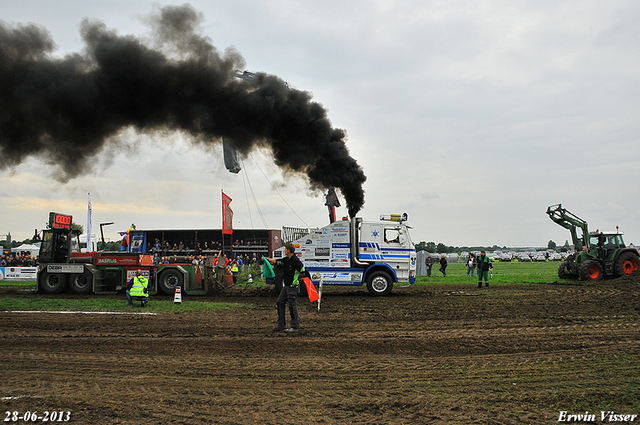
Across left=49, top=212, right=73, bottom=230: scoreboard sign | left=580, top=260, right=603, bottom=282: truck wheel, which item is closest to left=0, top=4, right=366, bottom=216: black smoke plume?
left=49, top=212, right=73, bottom=230: scoreboard sign

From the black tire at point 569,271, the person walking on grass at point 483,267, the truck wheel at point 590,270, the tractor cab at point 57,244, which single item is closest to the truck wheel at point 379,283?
the person walking on grass at point 483,267

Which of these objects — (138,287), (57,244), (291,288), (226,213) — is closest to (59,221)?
(57,244)

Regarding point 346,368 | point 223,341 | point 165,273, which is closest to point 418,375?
point 346,368

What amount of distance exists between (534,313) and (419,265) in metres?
18.1

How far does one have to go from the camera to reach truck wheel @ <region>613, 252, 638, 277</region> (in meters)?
20.0

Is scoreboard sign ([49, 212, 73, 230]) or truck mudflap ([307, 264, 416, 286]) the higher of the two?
scoreboard sign ([49, 212, 73, 230])

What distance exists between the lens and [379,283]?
15.5m

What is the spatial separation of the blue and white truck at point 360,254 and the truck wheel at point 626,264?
11.4m

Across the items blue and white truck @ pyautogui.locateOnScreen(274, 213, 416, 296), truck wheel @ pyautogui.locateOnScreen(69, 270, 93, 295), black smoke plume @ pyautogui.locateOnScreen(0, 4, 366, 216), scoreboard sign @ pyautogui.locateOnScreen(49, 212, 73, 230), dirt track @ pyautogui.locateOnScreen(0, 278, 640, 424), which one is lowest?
dirt track @ pyautogui.locateOnScreen(0, 278, 640, 424)

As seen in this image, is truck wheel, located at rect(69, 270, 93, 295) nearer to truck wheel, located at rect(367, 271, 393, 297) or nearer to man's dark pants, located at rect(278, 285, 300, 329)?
truck wheel, located at rect(367, 271, 393, 297)

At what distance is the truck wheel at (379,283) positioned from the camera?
1546 cm

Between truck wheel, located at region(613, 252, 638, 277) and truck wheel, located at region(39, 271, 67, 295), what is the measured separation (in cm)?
2440

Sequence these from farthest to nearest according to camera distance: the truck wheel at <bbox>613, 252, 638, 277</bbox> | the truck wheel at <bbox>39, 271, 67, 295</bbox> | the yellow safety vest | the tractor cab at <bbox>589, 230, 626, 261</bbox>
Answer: the tractor cab at <bbox>589, 230, 626, 261</bbox>, the truck wheel at <bbox>613, 252, 638, 277</bbox>, the truck wheel at <bbox>39, 271, 67, 295</bbox>, the yellow safety vest

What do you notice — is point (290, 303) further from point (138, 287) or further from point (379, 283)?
point (379, 283)
